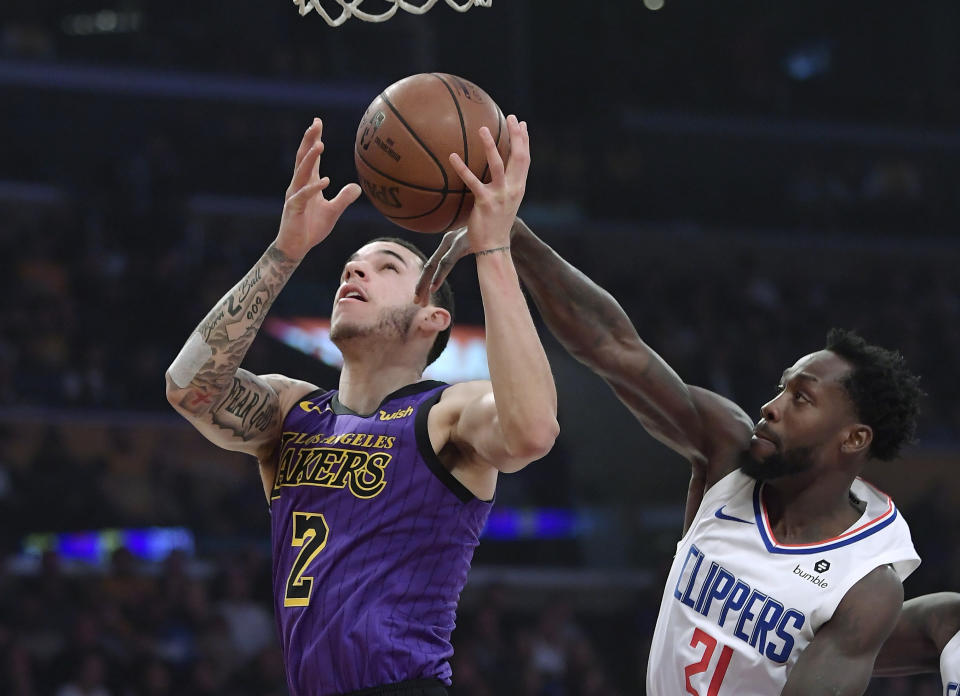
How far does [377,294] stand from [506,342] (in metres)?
0.79

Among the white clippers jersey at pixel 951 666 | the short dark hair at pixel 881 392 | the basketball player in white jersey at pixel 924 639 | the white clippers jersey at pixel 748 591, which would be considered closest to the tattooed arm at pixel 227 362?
the white clippers jersey at pixel 748 591

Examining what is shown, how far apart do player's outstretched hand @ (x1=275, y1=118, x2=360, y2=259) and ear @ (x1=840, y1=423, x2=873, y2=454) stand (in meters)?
1.60

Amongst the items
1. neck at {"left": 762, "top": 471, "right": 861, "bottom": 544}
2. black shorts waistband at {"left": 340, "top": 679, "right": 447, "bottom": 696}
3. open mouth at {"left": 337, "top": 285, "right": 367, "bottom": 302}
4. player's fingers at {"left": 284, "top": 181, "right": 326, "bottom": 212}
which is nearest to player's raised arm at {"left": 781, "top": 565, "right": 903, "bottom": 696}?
neck at {"left": 762, "top": 471, "right": 861, "bottom": 544}

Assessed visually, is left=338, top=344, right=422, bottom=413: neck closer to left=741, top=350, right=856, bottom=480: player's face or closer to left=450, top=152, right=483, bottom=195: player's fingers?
left=450, top=152, right=483, bottom=195: player's fingers

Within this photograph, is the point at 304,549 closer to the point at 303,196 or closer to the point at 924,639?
the point at 303,196

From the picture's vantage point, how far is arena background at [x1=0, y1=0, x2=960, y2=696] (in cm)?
923

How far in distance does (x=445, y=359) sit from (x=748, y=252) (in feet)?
17.9

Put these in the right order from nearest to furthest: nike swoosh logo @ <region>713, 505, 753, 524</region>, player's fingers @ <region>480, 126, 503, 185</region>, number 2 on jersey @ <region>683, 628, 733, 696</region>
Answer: player's fingers @ <region>480, 126, 503, 185</region> < number 2 on jersey @ <region>683, 628, 733, 696</region> < nike swoosh logo @ <region>713, 505, 753, 524</region>

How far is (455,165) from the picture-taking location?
9.77 feet

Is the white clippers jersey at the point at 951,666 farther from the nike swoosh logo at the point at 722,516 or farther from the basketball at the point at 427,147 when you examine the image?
the basketball at the point at 427,147

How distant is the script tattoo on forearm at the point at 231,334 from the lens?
130 inches

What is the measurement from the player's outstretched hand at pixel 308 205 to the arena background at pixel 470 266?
5.17m

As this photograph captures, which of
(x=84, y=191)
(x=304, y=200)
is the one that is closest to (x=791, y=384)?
(x=304, y=200)

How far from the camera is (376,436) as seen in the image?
3289mm
